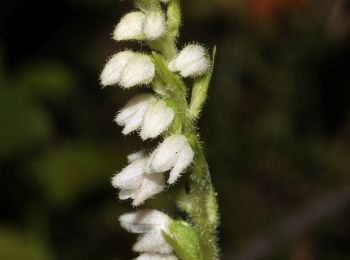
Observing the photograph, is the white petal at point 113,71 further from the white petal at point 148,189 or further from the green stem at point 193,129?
the white petal at point 148,189

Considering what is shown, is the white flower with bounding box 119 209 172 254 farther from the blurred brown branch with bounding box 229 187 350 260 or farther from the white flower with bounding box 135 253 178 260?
the blurred brown branch with bounding box 229 187 350 260

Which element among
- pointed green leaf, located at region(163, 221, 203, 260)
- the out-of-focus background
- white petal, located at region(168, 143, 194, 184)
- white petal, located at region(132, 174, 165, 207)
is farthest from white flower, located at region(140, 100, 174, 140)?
the out-of-focus background

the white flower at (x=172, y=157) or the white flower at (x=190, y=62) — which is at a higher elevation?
the white flower at (x=190, y=62)

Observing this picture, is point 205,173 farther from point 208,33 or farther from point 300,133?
point 208,33

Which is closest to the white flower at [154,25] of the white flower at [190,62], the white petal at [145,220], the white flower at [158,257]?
the white flower at [190,62]

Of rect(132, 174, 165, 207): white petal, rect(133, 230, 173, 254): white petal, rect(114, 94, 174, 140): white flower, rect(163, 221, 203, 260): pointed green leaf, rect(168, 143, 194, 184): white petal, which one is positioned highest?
rect(114, 94, 174, 140): white flower

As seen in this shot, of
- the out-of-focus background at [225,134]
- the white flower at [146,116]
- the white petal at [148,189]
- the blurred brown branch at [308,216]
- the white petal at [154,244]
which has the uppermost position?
the out-of-focus background at [225,134]
